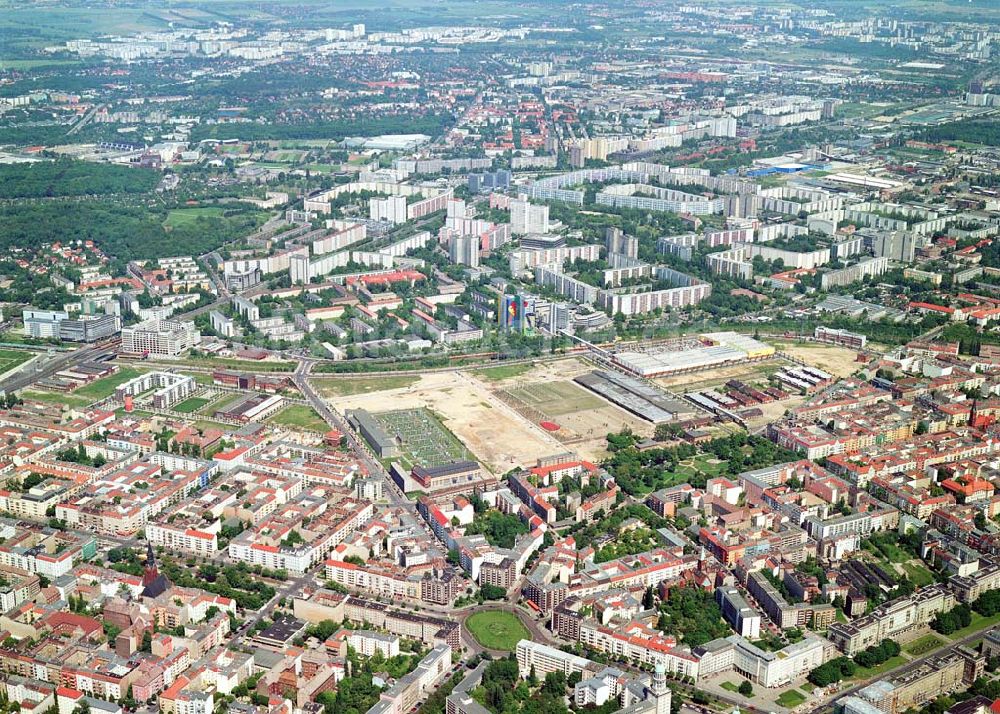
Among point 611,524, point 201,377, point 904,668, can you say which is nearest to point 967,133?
point 201,377

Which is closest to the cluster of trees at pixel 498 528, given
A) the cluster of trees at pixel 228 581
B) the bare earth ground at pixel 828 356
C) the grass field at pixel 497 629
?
the grass field at pixel 497 629

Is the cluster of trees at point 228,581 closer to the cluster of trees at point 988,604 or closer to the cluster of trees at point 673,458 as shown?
the cluster of trees at point 673,458

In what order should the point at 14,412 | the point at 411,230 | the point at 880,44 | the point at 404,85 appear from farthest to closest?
the point at 880,44 → the point at 404,85 → the point at 411,230 → the point at 14,412

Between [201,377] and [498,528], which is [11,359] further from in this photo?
[498,528]

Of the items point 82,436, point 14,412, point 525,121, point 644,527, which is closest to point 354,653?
point 644,527

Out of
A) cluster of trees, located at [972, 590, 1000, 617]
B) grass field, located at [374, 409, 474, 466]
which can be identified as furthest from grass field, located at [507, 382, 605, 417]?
cluster of trees, located at [972, 590, 1000, 617]

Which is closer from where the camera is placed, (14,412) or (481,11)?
(14,412)

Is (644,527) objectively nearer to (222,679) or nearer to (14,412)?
(222,679)
